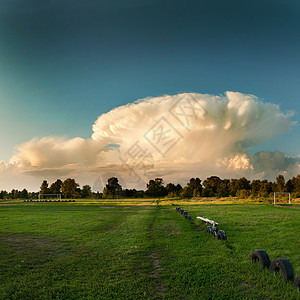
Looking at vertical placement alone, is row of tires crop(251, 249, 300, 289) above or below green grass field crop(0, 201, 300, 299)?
above

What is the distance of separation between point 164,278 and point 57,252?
5075 mm

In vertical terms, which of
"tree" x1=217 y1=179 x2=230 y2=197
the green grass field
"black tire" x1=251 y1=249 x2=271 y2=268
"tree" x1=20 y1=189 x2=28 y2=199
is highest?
"black tire" x1=251 y1=249 x2=271 y2=268

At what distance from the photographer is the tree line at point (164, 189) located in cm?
9507

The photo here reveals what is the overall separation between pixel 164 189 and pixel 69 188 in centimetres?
4528

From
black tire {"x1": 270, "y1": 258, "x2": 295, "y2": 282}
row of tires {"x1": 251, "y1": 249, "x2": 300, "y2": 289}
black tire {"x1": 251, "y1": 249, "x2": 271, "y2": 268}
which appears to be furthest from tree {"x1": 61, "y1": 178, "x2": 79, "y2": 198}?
black tire {"x1": 270, "y1": 258, "x2": 295, "y2": 282}

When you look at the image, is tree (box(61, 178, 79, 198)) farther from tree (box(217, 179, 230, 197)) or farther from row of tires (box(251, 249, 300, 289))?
row of tires (box(251, 249, 300, 289))

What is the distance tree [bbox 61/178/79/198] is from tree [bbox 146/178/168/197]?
33.2 meters

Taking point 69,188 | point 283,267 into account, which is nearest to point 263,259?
point 283,267

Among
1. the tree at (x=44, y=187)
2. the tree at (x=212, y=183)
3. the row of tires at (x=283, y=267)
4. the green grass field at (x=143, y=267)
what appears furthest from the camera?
the tree at (x=212, y=183)

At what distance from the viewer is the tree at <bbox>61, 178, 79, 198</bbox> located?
108m

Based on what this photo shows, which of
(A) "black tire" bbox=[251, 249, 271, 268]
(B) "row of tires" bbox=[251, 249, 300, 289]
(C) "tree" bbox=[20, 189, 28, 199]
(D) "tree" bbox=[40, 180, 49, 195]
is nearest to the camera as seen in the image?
(B) "row of tires" bbox=[251, 249, 300, 289]

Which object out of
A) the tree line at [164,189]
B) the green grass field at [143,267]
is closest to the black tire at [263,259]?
the green grass field at [143,267]

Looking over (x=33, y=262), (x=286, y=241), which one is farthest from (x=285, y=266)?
(x=33, y=262)

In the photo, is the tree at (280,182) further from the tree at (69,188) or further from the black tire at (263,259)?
the black tire at (263,259)
